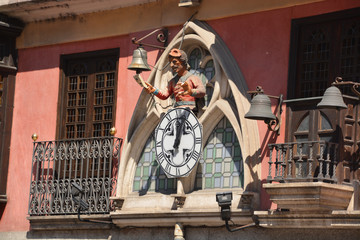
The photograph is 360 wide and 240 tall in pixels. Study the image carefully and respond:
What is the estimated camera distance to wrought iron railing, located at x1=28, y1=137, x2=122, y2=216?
2094cm

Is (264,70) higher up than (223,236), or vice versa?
(264,70)

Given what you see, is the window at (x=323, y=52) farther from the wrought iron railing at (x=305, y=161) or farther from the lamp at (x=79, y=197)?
the lamp at (x=79, y=197)

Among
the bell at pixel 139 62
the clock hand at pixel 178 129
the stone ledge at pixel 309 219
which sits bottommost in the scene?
the stone ledge at pixel 309 219

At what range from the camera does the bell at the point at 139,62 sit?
19.7 metres

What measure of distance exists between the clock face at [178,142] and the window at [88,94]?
5.62ft

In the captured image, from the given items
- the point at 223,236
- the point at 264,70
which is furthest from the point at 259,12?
the point at 223,236

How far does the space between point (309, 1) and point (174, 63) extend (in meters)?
2.53

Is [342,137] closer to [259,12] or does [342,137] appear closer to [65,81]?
[259,12]

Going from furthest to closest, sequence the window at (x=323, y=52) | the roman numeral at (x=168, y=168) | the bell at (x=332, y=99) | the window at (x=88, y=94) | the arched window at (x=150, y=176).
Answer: the window at (x=88, y=94)
the arched window at (x=150, y=176)
the roman numeral at (x=168, y=168)
the window at (x=323, y=52)
the bell at (x=332, y=99)

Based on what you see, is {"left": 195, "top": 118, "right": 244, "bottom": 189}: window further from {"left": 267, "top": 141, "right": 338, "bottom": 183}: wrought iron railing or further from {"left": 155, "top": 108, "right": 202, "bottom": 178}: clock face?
{"left": 267, "top": 141, "right": 338, "bottom": 183}: wrought iron railing

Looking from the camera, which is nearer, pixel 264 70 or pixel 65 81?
pixel 264 70

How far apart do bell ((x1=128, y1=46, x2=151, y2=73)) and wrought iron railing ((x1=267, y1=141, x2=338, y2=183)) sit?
9.06ft

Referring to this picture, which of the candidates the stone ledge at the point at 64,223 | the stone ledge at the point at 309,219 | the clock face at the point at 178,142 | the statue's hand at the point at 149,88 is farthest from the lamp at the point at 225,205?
the stone ledge at the point at 64,223

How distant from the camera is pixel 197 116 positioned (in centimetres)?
1997
